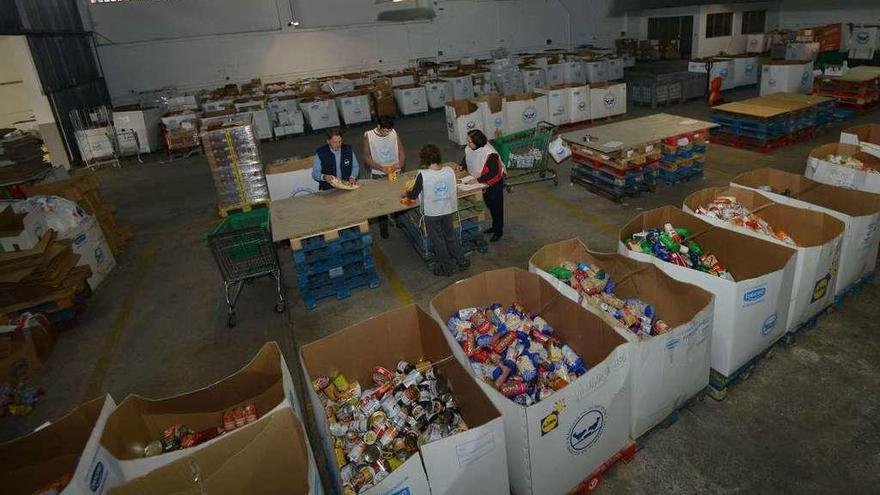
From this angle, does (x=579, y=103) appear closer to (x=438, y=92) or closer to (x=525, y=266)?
(x=438, y=92)

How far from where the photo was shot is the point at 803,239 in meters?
5.10

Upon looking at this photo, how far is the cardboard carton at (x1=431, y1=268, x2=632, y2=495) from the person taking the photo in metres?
2.96

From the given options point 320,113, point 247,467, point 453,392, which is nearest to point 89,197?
point 247,467

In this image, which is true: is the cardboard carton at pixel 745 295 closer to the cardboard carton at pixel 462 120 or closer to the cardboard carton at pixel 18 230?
the cardboard carton at pixel 18 230

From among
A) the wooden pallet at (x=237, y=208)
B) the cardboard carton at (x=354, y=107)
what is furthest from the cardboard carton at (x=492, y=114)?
the cardboard carton at (x=354, y=107)

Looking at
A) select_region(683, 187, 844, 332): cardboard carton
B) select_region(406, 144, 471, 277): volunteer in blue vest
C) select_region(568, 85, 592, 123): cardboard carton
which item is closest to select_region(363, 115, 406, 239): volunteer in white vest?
select_region(406, 144, 471, 277): volunteer in blue vest

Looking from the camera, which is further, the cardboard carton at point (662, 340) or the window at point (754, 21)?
the window at point (754, 21)

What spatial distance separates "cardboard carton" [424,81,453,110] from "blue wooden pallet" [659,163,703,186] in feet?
37.2

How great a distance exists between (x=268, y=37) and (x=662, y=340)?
23.6 meters

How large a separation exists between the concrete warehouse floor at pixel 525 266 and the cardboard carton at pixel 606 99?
3722 millimetres

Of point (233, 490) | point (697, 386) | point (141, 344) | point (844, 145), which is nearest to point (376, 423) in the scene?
point (233, 490)

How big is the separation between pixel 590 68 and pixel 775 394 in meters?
16.9

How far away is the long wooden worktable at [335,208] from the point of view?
237 inches

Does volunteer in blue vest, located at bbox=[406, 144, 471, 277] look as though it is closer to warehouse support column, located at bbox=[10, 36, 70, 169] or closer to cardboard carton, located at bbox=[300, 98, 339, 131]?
cardboard carton, located at bbox=[300, 98, 339, 131]
